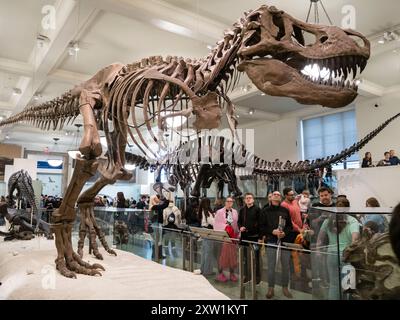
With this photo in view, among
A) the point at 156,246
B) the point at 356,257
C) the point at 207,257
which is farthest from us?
the point at 156,246

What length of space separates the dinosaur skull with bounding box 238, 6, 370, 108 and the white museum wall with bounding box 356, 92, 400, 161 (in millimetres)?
7958

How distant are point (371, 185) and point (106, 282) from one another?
5109mm

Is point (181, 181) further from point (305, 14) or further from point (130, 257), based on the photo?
point (305, 14)

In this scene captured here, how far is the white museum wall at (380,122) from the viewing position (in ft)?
29.1

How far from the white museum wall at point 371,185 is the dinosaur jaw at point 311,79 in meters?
4.38

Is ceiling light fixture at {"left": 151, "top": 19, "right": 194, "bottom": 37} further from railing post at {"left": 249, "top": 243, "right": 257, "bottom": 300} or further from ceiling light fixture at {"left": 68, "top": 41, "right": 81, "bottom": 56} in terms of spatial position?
railing post at {"left": 249, "top": 243, "right": 257, "bottom": 300}

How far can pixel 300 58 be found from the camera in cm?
204

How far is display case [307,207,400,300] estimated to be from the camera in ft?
7.29

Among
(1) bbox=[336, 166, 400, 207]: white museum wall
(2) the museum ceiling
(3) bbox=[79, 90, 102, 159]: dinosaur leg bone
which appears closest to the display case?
(3) bbox=[79, 90, 102, 159]: dinosaur leg bone

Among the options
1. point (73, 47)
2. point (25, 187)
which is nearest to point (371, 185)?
point (73, 47)

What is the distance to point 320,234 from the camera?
2854 millimetres

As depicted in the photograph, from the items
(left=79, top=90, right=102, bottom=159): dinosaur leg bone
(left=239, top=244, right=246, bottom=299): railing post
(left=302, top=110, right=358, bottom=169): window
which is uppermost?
(left=302, top=110, right=358, bottom=169): window

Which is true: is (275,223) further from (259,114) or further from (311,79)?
(259,114)

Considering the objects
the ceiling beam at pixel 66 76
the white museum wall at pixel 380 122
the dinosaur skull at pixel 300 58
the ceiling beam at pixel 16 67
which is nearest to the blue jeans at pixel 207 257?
the dinosaur skull at pixel 300 58
